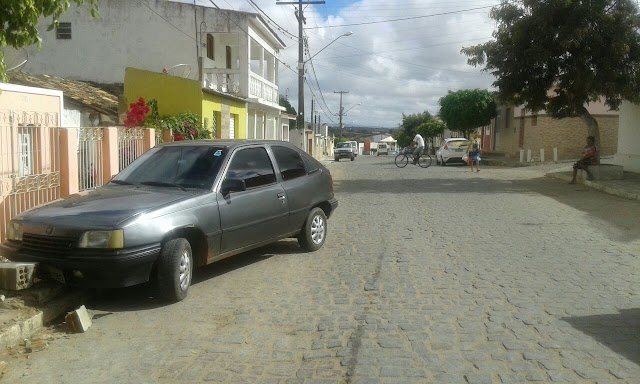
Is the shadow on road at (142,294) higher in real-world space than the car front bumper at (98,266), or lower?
lower

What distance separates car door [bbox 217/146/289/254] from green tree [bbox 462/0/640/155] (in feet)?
42.9

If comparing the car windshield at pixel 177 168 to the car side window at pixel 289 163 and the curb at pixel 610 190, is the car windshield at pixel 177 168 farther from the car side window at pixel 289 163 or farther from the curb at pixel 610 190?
the curb at pixel 610 190

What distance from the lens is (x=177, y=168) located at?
7672 millimetres

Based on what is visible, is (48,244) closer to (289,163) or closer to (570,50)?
(289,163)

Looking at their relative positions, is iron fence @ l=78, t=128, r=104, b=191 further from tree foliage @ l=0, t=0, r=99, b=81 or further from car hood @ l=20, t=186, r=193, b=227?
tree foliage @ l=0, t=0, r=99, b=81

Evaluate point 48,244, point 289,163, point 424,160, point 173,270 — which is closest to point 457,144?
point 424,160

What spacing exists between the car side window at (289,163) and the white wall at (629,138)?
15691 millimetres

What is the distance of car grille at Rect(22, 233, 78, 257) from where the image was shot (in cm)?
600

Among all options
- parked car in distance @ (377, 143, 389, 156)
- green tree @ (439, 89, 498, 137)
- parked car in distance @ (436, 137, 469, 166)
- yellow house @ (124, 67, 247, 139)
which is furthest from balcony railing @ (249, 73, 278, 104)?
parked car in distance @ (377, 143, 389, 156)

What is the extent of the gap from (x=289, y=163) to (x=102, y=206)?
3009 mm

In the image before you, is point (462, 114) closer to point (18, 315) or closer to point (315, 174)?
point (315, 174)

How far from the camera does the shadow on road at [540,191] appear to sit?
1186cm

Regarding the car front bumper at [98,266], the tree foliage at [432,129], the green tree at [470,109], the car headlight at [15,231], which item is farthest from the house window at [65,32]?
the tree foliage at [432,129]

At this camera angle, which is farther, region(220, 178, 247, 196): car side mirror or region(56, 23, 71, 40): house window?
region(56, 23, 71, 40): house window
